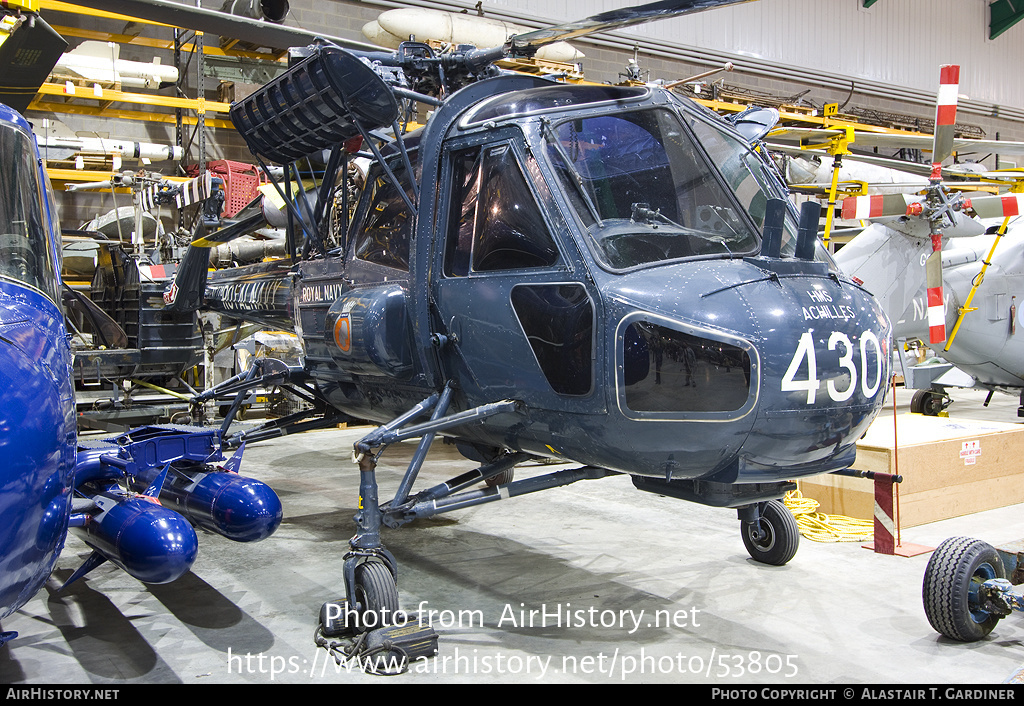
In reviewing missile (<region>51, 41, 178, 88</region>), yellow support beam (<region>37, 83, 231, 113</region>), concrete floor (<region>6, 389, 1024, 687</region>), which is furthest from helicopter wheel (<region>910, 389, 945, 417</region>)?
missile (<region>51, 41, 178, 88</region>)

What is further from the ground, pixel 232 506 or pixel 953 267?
pixel 953 267

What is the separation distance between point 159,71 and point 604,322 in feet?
33.0

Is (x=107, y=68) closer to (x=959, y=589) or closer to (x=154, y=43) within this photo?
(x=154, y=43)

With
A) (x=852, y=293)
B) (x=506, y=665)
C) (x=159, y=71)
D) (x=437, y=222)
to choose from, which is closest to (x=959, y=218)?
(x=852, y=293)

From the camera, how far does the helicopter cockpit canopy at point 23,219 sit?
Result: 3482 millimetres

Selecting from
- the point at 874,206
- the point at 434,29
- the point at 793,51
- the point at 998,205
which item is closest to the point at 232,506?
the point at 874,206

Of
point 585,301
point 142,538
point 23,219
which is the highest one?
point 23,219

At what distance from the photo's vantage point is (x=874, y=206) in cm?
819

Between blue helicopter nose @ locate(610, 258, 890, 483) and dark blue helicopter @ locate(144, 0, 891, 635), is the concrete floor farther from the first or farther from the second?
blue helicopter nose @ locate(610, 258, 890, 483)

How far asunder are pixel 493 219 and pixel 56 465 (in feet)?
7.73

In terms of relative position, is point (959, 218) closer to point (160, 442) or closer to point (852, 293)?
point (852, 293)

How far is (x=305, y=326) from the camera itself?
19.9 feet

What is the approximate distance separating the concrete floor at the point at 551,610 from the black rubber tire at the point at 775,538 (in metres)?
0.08

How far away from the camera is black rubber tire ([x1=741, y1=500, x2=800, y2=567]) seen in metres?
5.34
